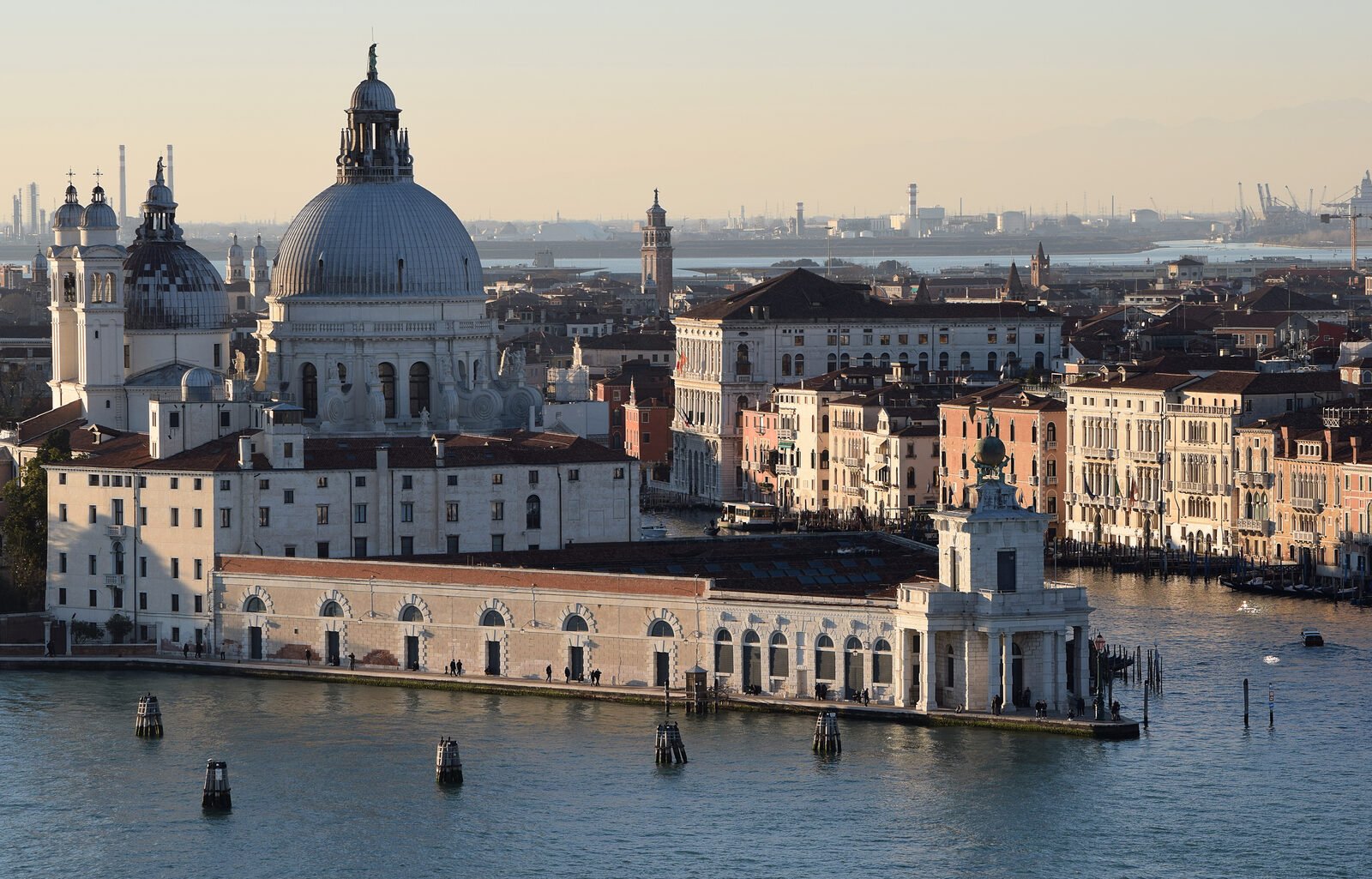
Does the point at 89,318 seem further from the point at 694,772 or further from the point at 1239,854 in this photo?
the point at 1239,854

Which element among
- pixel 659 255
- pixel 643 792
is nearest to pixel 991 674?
pixel 643 792

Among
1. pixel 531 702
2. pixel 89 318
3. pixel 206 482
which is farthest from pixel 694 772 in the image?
pixel 89 318

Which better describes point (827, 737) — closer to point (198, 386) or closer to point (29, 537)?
point (29, 537)

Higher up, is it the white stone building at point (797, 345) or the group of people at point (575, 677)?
the white stone building at point (797, 345)

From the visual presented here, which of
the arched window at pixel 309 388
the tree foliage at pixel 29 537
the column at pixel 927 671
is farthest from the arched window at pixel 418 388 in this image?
the column at pixel 927 671

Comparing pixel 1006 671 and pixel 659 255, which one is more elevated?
pixel 659 255

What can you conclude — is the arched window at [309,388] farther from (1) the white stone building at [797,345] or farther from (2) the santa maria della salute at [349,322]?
(1) the white stone building at [797,345]

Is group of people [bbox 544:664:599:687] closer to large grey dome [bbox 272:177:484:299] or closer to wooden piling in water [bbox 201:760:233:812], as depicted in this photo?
wooden piling in water [bbox 201:760:233:812]
